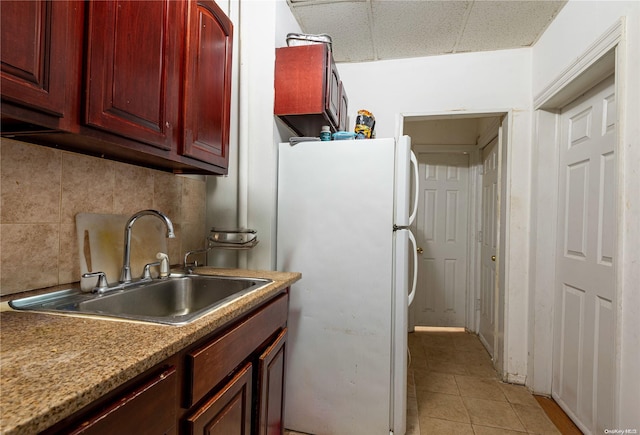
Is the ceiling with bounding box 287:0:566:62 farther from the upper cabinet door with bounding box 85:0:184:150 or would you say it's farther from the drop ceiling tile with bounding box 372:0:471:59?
the upper cabinet door with bounding box 85:0:184:150

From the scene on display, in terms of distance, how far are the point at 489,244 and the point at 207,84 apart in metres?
2.71

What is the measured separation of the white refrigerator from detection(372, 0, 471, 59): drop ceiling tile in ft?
3.30

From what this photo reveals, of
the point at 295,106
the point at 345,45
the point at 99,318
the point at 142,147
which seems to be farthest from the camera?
the point at 345,45

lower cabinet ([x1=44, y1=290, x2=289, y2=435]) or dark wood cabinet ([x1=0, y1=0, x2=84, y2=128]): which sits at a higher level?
dark wood cabinet ([x1=0, y1=0, x2=84, y2=128])

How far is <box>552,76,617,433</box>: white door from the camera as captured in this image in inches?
59.3

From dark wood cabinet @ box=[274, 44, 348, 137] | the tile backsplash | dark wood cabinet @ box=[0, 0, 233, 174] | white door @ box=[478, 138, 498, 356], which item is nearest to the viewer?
dark wood cabinet @ box=[0, 0, 233, 174]

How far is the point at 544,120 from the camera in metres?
2.10

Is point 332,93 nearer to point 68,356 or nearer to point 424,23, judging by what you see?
point 424,23

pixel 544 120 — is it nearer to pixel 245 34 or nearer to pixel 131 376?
pixel 245 34

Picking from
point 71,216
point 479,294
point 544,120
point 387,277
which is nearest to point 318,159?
point 387,277

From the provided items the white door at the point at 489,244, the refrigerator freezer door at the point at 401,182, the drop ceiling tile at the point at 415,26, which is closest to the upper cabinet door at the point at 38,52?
the refrigerator freezer door at the point at 401,182

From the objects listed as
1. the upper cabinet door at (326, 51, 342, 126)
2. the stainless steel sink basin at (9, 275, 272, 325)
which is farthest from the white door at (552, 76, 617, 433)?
the stainless steel sink basin at (9, 275, 272, 325)

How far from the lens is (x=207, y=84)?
1.25m

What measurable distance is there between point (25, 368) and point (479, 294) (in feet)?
11.6
